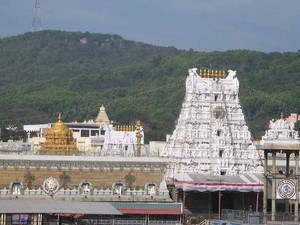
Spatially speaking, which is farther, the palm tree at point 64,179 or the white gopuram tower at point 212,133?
the palm tree at point 64,179

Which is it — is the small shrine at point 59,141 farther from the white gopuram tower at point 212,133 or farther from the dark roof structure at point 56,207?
the dark roof structure at point 56,207

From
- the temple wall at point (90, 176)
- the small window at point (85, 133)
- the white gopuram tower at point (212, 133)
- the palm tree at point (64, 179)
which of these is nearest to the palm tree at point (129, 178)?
the temple wall at point (90, 176)

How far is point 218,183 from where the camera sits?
157 ft

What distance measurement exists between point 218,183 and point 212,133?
4.54 metres

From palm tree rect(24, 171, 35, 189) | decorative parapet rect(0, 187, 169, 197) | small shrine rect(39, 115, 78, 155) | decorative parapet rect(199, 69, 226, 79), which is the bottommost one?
decorative parapet rect(0, 187, 169, 197)

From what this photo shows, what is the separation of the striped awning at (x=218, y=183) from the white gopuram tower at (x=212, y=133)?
1.35 m

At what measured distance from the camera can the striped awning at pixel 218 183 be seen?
4738 centimetres

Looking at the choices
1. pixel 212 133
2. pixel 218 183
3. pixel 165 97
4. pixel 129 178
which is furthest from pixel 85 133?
pixel 218 183

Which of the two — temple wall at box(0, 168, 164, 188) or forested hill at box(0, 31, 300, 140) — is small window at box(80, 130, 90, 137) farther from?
temple wall at box(0, 168, 164, 188)

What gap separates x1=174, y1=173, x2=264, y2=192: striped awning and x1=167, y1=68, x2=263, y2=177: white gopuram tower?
4.44 ft

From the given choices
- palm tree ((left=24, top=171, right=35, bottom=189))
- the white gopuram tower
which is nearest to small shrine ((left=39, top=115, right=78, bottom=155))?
palm tree ((left=24, top=171, right=35, bottom=189))

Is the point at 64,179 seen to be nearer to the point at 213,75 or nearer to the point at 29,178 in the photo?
the point at 29,178

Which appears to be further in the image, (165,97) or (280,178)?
(165,97)

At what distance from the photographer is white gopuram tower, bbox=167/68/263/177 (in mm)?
51094
